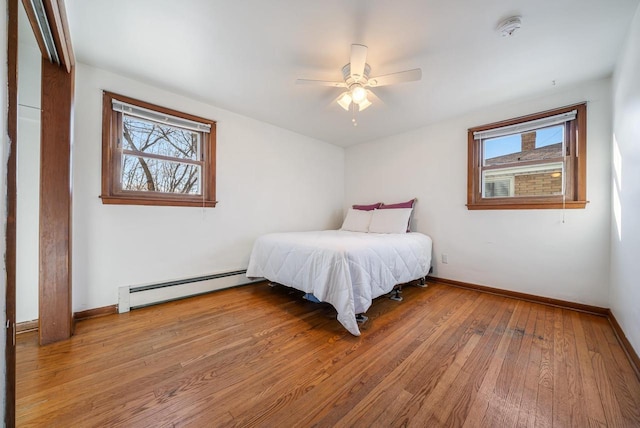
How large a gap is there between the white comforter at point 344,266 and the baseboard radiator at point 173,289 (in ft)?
0.89

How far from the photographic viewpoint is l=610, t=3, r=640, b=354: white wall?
147cm

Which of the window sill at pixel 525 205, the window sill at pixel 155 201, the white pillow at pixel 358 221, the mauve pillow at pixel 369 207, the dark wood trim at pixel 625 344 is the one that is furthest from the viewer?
the mauve pillow at pixel 369 207

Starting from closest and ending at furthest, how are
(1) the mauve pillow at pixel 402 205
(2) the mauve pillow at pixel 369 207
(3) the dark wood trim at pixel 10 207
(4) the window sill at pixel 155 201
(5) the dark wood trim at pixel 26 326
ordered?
(3) the dark wood trim at pixel 10 207 < (5) the dark wood trim at pixel 26 326 < (4) the window sill at pixel 155 201 < (1) the mauve pillow at pixel 402 205 < (2) the mauve pillow at pixel 369 207

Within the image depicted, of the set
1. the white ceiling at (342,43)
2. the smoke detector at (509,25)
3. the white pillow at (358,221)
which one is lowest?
the white pillow at (358,221)

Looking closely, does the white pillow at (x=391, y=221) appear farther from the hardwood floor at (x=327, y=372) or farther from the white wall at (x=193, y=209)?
the hardwood floor at (x=327, y=372)

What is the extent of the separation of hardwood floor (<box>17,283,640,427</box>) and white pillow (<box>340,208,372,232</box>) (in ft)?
5.12

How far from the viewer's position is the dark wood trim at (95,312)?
2.00 meters

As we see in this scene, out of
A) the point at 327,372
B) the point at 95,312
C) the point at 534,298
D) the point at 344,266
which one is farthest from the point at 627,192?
the point at 95,312

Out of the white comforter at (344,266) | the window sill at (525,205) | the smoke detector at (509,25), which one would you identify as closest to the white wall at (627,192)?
the window sill at (525,205)

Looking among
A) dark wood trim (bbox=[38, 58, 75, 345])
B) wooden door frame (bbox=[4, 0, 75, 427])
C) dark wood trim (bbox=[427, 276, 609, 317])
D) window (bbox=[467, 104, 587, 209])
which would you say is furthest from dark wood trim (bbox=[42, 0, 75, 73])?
dark wood trim (bbox=[427, 276, 609, 317])

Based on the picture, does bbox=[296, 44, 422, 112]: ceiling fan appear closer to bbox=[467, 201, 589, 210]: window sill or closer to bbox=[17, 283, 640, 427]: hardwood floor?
bbox=[467, 201, 589, 210]: window sill

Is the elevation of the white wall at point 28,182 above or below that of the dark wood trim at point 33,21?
below

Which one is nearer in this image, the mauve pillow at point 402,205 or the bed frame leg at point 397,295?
the bed frame leg at point 397,295

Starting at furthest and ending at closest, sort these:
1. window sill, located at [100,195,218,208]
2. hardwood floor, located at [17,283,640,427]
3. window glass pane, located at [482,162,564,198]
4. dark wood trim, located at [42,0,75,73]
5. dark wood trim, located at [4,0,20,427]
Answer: window glass pane, located at [482,162,564,198], window sill, located at [100,195,218,208], dark wood trim, located at [42,0,75,73], hardwood floor, located at [17,283,640,427], dark wood trim, located at [4,0,20,427]
